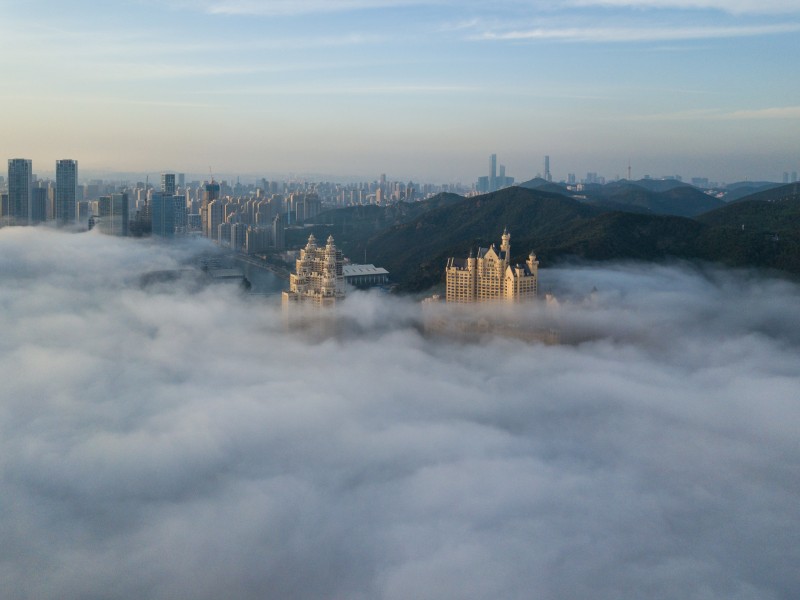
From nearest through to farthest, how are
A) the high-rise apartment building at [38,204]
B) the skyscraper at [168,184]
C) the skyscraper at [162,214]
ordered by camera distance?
1. the high-rise apartment building at [38,204]
2. the skyscraper at [162,214]
3. the skyscraper at [168,184]

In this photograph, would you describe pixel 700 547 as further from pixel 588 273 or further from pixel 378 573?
pixel 588 273

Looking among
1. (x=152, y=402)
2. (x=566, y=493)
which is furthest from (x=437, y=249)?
(x=566, y=493)

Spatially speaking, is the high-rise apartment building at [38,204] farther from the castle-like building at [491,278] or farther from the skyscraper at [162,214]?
the castle-like building at [491,278]

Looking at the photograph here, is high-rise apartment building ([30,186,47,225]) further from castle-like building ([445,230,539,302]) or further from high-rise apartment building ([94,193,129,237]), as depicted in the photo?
castle-like building ([445,230,539,302])

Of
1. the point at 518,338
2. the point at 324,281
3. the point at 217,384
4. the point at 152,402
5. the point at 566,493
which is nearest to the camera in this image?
the point at 566,493

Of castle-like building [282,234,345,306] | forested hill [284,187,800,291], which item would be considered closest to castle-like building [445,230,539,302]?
forested hill [284,187,800,291]

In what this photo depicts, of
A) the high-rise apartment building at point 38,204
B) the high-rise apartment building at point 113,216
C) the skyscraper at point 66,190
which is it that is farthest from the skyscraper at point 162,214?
the high-rise apartment building at point 38,204
